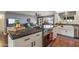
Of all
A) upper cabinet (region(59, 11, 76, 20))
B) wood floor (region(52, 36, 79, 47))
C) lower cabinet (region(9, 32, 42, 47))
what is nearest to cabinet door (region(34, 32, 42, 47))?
lower cabinet (region(9, 32, 42, 47))

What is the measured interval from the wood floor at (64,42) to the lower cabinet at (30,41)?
0.21 meters

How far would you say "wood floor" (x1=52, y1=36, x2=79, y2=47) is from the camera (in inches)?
80.1

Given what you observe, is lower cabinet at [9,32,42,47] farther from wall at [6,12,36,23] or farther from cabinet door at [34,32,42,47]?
wall at [6,12,36,23]

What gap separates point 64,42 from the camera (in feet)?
6.74

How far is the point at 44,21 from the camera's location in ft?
6.81

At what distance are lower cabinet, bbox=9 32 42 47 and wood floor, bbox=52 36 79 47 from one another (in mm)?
209

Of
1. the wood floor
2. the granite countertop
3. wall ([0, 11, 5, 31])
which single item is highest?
wall ([0, 11, 5, 31])
